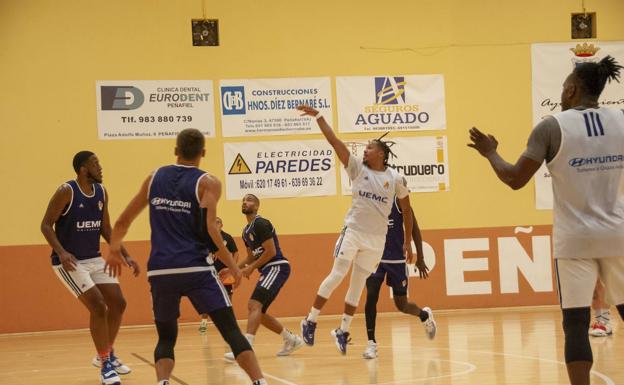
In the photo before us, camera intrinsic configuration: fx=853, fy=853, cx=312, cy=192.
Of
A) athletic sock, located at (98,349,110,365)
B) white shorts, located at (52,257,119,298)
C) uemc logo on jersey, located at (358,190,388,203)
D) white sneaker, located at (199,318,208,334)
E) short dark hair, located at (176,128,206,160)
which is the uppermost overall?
short dark hair, located at (176,128,206,160)

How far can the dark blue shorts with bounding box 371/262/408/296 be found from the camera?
9.27m

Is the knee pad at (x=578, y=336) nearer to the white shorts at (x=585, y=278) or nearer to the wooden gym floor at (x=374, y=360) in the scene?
the white shorts at (x=585, y=278)

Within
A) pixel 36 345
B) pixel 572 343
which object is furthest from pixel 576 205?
pixel 36 345

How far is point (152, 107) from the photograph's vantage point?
44.5ft

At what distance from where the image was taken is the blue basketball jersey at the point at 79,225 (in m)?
7.82

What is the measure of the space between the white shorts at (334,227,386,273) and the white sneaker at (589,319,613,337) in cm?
307

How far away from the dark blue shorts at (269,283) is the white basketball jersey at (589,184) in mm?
4808

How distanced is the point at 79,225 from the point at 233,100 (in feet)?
20.6

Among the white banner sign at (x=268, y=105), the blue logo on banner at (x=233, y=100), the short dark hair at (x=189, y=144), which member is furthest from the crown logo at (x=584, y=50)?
the short dark hair at (x=189, y=144)

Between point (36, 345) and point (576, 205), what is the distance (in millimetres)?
9090

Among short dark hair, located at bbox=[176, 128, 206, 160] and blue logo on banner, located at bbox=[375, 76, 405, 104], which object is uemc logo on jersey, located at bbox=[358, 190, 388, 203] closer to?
short dark hair, located at bbox=[176, 128, 206, 160]

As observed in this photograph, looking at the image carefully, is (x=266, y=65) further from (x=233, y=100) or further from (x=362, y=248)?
(x=362, y=248)

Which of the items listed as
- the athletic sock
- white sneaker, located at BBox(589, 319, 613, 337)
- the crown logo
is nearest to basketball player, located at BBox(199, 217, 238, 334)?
the athletic sock

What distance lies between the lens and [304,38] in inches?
550
